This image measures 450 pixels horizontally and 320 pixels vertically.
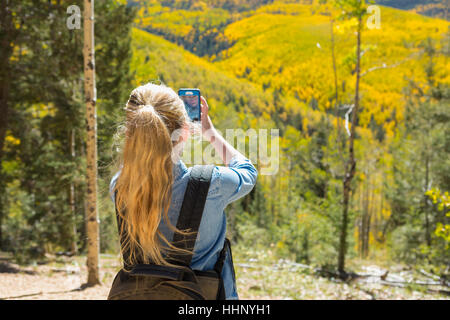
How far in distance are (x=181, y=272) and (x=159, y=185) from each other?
31cm

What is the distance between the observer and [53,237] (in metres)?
12.0

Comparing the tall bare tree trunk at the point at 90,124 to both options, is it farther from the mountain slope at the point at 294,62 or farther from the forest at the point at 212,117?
the mountain slope at the point at 294,62

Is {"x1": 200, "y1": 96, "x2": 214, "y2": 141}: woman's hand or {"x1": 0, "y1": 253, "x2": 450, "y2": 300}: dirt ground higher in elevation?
{"x1": 200, "y1": 96, "x2": 214, "y2": 141}: woman's hand

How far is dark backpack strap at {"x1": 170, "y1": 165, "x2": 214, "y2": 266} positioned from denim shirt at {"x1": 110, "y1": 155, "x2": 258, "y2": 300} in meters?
0.02

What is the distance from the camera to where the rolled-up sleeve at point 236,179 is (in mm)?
1172

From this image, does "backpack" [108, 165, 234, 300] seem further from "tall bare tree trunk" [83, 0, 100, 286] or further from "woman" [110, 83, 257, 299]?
"tall bare tree trunk" [83, 0, 100, 286]

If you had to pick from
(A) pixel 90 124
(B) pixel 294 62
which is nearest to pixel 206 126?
(A) pixel 90 124

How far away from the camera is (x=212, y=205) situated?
1156mm

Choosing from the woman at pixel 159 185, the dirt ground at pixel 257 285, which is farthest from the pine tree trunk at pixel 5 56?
the woman at pixel 159 185

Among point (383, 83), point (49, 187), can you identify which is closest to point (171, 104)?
point (49, 187)

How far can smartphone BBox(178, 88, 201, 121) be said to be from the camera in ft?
4.61

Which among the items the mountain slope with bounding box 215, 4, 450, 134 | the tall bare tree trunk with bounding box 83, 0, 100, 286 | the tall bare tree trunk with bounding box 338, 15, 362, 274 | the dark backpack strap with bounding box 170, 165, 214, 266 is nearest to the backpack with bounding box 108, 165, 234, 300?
the dark backpack strap with bounding box 170, 165, 214, 266

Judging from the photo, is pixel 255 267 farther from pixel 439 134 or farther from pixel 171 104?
pixel 439 134
